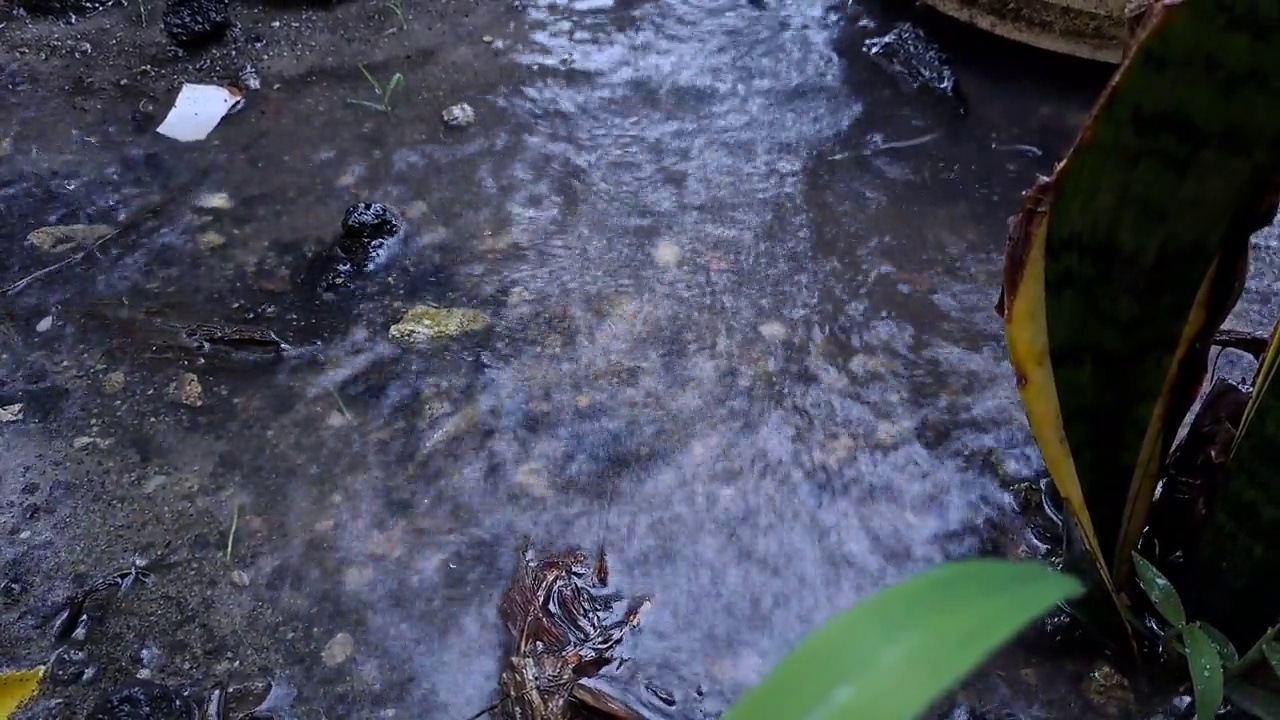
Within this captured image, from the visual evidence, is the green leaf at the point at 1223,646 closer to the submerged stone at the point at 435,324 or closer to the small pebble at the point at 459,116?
the submerged stone at the point at 435,324

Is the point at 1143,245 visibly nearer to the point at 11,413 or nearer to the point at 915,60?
the point at 915,60

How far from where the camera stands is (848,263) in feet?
4.80

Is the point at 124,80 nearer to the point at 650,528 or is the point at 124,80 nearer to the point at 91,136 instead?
the point at 91,136

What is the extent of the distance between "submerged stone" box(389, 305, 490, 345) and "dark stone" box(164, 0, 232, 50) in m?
0.94

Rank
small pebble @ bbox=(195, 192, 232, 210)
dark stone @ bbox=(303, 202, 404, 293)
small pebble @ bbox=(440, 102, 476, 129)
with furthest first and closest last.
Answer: small pebble @ bbox=(440, 102, 476, 129), small pebble @ bbox=(195, 192, 232, 210), dark stone @ bbox=(303, 202, 404, 293)

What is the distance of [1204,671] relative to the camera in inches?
31.9

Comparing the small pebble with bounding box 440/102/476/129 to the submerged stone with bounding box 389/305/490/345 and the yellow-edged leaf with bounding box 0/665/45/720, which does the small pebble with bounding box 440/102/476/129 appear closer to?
the submerged stone with bounding box 389/305/490/345

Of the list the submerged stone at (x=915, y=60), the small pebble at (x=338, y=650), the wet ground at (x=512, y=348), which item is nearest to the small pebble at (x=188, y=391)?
the wet ground at (x=512, y=348)

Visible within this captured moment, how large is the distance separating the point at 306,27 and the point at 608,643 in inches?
60.6

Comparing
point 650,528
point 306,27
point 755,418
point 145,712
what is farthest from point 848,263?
point 306,27

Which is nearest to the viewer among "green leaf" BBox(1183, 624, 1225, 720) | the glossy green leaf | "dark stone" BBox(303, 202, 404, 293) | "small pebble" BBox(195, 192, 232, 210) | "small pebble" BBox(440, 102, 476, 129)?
the glossy green leaf

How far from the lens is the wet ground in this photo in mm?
1069

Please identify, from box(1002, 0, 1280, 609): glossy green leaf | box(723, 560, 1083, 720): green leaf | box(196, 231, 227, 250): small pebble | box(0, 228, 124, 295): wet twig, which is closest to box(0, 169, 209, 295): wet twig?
box(0, 228, 124, 295): wet twig

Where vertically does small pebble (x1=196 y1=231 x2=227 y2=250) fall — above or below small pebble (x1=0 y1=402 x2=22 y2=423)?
above
